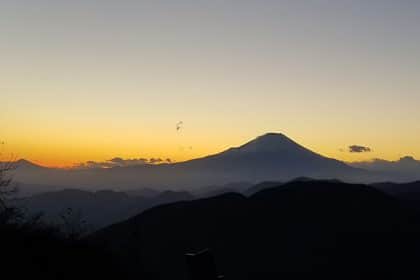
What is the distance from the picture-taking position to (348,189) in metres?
76.2

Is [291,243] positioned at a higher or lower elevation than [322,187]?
lower

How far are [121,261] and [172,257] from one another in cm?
4600

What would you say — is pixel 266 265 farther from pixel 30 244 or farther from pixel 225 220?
pixel 30 244

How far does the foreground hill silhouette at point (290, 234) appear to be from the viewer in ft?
182

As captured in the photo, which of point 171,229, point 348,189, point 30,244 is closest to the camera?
point 30,244

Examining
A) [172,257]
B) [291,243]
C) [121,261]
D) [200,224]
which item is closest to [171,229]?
[200,224]

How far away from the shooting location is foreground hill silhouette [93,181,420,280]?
55.5 meters

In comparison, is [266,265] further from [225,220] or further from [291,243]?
[225,220]

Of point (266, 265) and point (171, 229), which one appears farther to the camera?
point (171, 229)

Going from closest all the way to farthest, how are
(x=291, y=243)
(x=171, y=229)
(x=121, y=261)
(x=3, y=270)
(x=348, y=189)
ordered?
(x=3, y=270) → (x=121, y=261) → (x=291, y=243) → (x=171, y=229) → (x=348, y=189)

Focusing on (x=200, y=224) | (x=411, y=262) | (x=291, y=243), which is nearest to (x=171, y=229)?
(x=200, y=224)

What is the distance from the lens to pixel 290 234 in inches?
2506

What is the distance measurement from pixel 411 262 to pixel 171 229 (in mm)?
27421

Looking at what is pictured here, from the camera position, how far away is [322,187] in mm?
77938
